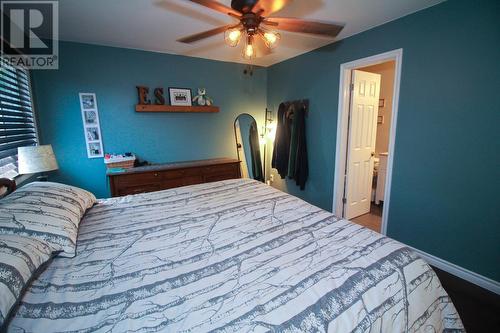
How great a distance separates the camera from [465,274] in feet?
6.37

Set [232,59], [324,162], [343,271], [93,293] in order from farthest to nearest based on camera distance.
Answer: [232,59] → [324,162] → [343,271] → [93,293]

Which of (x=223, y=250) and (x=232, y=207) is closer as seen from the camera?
(x=223, y=250)

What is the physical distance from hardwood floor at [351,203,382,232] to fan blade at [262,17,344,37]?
2387mm

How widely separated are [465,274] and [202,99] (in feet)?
11.5

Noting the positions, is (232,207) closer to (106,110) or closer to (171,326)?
(171,326)

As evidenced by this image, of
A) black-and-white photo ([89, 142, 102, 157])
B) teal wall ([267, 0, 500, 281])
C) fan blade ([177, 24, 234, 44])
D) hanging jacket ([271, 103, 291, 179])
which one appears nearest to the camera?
fan blade ([177, 24, 234, 44])

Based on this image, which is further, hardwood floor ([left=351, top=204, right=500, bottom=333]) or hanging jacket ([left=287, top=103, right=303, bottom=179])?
hanging jacket ([left=287, top=103, right=303, bottom=179])

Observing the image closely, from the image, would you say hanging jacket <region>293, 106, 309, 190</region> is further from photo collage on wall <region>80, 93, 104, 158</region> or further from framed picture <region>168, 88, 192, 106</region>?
photo collage on wall <region>80, 93, 104, 158</region>

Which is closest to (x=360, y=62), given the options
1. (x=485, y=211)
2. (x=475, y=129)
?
(x=475, y=129)

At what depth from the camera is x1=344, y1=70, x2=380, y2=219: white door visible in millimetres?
2844

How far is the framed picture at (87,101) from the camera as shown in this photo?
268 centimetres

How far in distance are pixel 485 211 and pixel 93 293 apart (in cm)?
266

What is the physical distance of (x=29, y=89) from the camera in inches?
93.8

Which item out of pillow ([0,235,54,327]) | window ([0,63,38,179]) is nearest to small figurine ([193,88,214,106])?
window ([0,63,38,179])
